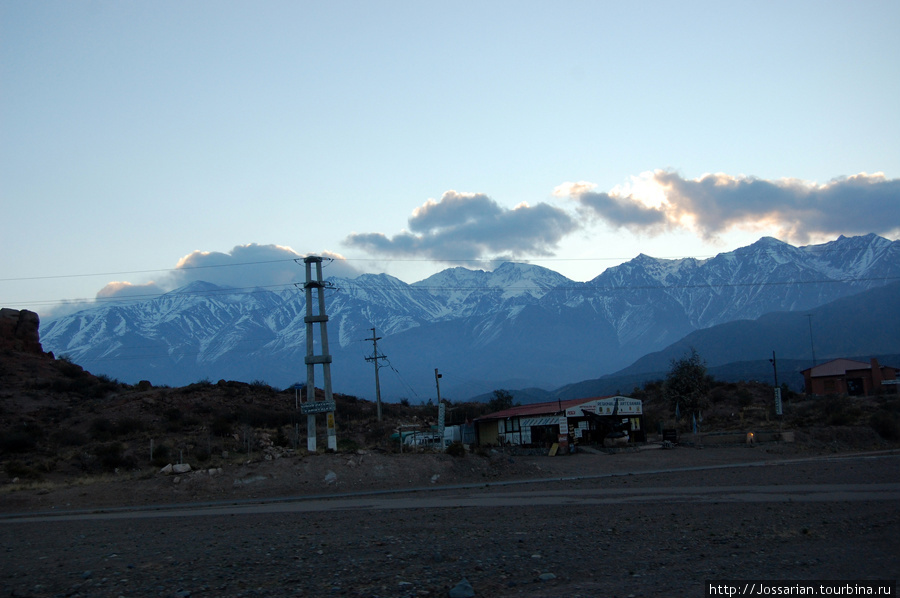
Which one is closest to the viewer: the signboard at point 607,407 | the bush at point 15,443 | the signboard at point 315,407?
the signboard at point 315,407

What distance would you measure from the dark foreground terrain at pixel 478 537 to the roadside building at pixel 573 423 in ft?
63.1

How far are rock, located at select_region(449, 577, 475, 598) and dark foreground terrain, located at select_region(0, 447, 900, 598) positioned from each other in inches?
1.2

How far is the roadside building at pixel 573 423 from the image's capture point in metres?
49.2

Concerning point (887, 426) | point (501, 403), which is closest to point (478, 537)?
point (887, 426)

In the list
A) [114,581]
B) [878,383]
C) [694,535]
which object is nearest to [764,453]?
[694,535]

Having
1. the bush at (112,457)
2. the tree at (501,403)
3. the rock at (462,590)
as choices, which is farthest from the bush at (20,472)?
the tree at (501,403)

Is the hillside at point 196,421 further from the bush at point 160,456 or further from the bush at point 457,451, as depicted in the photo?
the bush at point 457,451

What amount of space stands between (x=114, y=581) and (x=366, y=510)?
1109 centimetres

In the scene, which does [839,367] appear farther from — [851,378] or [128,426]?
[128,426]

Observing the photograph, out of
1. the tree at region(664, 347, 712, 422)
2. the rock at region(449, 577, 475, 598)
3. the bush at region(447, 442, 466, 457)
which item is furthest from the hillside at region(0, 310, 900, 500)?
the rock at region(449, 577, 475, 598)

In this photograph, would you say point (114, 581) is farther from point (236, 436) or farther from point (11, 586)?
A: point (236, 436)

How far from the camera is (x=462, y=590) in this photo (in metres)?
8.67

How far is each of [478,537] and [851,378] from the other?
86.5 meters

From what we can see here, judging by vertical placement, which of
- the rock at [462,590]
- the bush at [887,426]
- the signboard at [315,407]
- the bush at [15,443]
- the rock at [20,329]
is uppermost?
the rock at [20,329]
